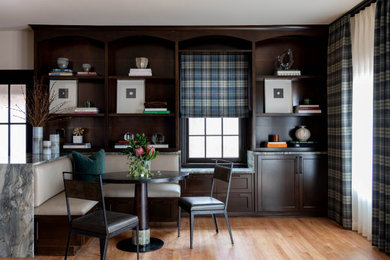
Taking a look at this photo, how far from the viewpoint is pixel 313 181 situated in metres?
4.62

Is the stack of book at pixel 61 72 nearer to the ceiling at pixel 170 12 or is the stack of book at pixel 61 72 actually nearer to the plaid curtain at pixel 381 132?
the ceiling at pixel 170 12

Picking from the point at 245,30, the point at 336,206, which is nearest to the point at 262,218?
the point at 336,206

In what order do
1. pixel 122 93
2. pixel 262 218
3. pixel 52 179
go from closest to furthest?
pixel 52 179 < pixel 262 218 < pixel 122 93

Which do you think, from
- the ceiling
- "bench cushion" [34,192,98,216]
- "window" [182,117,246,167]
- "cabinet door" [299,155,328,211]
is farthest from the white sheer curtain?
"bench cushion" [34,192,98,216]

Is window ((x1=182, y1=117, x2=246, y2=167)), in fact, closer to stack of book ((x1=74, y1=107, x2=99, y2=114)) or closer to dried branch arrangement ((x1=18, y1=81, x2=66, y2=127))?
stack of book ((x1=74, y1=107, x2=99, y2=114))

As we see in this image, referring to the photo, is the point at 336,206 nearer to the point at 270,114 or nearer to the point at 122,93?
the point at 270,114

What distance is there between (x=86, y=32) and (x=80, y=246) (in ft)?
9.31

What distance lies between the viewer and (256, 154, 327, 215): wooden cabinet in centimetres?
461

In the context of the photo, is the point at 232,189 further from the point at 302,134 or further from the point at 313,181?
the point at 302,134

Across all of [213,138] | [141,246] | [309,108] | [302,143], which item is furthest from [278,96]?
[141,246]

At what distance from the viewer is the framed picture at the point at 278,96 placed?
193 inches

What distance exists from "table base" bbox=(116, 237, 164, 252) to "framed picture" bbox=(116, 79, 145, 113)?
193cm

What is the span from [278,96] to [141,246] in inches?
112

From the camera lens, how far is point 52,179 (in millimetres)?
3646
